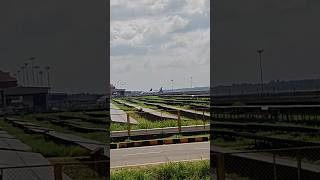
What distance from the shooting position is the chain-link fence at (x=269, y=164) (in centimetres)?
598

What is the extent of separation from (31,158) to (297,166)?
3.10m

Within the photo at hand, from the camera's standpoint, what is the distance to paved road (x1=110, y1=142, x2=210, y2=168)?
869 centimetres

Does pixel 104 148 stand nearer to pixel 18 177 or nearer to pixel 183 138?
pixel 18 177

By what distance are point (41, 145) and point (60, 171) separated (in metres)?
0.48

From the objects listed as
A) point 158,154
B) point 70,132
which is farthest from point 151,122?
point 70,132

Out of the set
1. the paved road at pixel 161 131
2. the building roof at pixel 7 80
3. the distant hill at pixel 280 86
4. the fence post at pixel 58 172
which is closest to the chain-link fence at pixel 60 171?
the fence post at pixel 58 172

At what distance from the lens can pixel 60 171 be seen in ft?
17.8

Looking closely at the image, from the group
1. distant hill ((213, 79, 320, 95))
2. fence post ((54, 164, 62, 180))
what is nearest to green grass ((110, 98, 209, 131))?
distant hill ((213, 79, 320, 95))

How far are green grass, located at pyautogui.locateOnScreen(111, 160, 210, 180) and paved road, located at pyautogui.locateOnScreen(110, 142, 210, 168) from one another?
3.17 feet

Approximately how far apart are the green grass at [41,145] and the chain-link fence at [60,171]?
18cm

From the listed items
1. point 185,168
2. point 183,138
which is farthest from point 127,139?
point 185,168

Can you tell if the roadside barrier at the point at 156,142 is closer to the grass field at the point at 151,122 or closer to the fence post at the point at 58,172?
the grass field at the point at 151,122

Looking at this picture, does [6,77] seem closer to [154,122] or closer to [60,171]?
[60,171]

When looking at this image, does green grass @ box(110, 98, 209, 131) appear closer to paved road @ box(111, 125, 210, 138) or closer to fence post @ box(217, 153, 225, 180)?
paved road @ box(111, 125, 210, 138)
